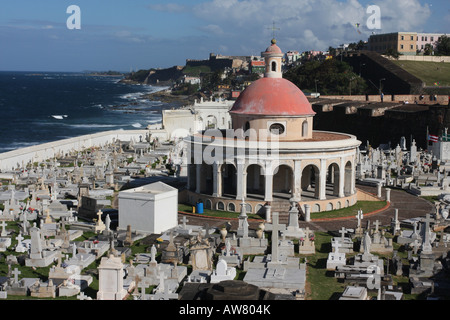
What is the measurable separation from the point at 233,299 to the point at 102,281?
13.3 ft

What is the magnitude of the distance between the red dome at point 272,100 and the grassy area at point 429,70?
56.0 m

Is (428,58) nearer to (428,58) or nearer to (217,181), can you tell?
(428,58)

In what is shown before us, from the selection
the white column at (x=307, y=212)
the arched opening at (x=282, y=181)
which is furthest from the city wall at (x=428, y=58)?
the white column at (x=307, y=212)

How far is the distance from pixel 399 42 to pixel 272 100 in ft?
271

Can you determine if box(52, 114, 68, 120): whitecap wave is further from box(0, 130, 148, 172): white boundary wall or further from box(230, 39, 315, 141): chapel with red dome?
box(230, 39, 315, 141): chapel with red dome

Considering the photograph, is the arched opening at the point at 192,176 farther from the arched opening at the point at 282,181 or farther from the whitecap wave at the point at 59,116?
the whitecap wave at the point at 59,116

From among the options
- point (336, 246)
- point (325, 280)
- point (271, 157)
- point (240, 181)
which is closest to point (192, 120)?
point (240, 181)

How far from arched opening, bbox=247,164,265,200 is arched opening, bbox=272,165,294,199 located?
607 mm

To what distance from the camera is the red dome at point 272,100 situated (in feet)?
96.6

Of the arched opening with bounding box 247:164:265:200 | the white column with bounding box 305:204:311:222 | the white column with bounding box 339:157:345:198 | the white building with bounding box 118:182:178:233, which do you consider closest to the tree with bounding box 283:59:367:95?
the arched opening with bounding box 247:164:265:200

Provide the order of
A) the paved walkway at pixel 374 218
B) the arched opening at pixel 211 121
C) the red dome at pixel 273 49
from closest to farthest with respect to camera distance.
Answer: the paved walkway at pixel 374 218
the red dome at pixel 273 49
the arched opening at pixel 211 121

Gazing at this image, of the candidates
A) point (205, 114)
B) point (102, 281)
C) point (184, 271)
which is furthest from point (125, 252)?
point (205, 114)

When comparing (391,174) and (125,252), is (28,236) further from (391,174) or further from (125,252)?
(391,174)

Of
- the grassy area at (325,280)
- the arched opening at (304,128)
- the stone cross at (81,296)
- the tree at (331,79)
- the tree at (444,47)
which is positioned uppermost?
the tree at (444,47)
